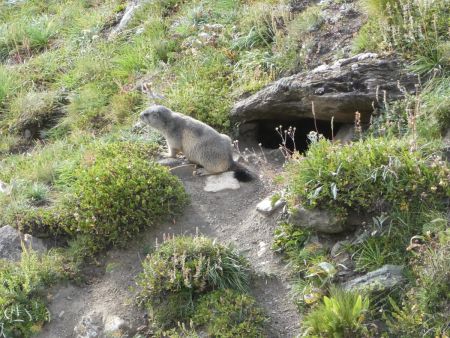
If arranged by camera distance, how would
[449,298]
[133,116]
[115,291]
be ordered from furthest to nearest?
[133,116]
[115,291]
[449,298]

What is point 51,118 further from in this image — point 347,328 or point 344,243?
point 347,328

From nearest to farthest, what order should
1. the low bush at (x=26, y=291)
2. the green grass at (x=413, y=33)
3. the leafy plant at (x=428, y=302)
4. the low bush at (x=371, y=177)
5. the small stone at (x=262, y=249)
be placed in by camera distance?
the leafy plant at (x=428, y=302), the low bush at (x=371, y=177), the low bush at (x=26, y=291), the small stone at (x=262, y=249), the green grass at (x=413, y=33)

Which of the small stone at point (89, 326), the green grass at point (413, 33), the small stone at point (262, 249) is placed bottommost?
the small stone at point (89, 326)

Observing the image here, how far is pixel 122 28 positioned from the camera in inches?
568

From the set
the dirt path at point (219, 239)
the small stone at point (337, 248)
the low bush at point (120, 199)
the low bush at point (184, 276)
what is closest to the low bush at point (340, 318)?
the dirt path at point (219, 239)

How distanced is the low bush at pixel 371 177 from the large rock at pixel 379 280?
0.77 metres

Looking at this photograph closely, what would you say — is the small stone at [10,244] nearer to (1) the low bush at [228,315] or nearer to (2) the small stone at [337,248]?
(1) the low bush at [228,315]

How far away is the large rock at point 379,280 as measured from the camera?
6.73 metres

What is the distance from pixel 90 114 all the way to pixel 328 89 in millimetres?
4680

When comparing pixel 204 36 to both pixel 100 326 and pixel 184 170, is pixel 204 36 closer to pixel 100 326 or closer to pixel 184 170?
pixel 184 170

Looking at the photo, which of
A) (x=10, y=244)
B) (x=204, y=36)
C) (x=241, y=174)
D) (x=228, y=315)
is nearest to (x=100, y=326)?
(x=228, y=315)

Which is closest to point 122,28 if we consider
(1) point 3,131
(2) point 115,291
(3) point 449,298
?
(1) point 3,131

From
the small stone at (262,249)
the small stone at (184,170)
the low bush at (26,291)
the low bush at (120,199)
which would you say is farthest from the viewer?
the small stone at (184,170)

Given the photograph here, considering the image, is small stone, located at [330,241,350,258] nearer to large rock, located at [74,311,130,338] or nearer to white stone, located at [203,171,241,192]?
white stone, located at [203,171,241,192]
